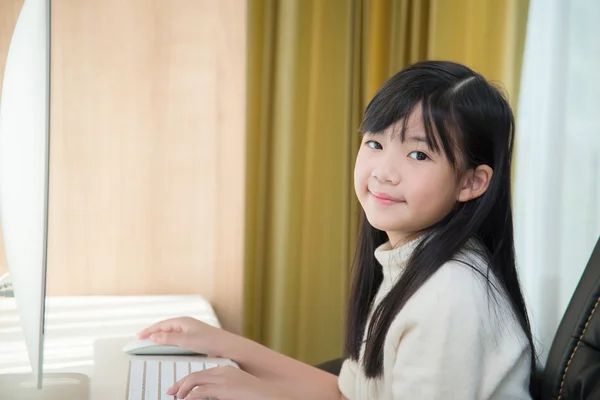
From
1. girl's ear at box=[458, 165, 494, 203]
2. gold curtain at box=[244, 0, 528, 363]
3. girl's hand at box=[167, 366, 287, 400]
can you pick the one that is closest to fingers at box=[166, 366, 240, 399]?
girl's hand at box=[167, 366, 287, 400]

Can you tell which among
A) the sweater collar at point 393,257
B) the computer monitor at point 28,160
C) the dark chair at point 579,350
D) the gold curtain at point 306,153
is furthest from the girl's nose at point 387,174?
the gold curtain at point 306,153

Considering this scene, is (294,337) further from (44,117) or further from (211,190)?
(44,117)

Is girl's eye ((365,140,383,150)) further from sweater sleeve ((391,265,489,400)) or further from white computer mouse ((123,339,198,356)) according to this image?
white computer mouse ((123,339,198,356))

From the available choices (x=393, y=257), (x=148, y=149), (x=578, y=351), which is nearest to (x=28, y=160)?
(x=393, y=257)

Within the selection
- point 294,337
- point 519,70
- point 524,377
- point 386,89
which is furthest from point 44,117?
point 294,337

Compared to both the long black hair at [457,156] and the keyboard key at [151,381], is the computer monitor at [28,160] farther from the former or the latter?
the long black hair at [457,156]

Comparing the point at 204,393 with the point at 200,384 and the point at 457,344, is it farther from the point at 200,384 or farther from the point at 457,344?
the point at 457,344

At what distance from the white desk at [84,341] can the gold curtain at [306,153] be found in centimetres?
30

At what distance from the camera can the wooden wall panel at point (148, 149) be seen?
1984mm

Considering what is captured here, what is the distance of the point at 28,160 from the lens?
78 centimetres

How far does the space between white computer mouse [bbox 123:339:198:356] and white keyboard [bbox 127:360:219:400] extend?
41 millimetres

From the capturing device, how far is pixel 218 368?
3.43 feet

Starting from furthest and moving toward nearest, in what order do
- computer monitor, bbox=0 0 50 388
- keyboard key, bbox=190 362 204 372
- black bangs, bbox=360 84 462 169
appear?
keyboard key, bbox=190 362 204 372 < black bangs, bbox=360 84 462 169 < computer monitor, bbox=0 0 50 388

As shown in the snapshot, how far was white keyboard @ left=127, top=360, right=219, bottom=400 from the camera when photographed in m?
1.02
